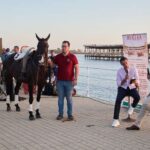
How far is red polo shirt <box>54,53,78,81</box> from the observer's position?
10.9 metres

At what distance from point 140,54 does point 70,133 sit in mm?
3944

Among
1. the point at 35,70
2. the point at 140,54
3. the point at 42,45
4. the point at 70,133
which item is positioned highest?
the point at 42,45


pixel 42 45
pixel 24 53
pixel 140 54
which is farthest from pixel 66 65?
pixel 140 54

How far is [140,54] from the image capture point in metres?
12.1

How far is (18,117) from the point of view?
37.7 ft

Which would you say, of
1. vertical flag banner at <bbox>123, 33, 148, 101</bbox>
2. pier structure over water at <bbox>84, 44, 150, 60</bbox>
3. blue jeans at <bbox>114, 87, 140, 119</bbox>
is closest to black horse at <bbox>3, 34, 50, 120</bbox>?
blue jeans at <bbox>114, 87, 140, 119</bbox>

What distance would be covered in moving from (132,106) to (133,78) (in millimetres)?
854

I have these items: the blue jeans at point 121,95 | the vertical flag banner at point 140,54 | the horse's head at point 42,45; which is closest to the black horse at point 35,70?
the horse's head at point 42,45

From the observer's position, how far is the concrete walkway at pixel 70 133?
8.02 meters

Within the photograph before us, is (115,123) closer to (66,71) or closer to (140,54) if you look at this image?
(66,71)

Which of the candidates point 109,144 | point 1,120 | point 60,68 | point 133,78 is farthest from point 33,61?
A: point 109,144

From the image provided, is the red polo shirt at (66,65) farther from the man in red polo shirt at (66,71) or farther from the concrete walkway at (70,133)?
the concrete walkway at (70,133)

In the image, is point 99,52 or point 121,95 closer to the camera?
point 121,95

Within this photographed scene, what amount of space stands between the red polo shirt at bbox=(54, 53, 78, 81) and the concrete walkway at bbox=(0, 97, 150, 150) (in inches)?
45.1
